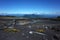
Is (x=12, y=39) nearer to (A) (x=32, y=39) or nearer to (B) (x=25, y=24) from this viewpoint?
(A) (x=32, y=39)

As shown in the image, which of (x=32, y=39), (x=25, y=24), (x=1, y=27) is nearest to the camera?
(x=32, y=39)

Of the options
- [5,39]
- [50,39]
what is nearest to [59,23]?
[50,39]

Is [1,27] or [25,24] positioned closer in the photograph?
[1,27]

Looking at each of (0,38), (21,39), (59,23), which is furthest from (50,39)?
(59,23)

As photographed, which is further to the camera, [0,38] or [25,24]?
[25,24]

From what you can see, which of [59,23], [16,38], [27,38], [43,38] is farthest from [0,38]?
[59,23]

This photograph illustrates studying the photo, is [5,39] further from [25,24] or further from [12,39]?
[25,24]

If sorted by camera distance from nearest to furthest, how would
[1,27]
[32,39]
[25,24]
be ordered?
[32,39] < [1,27] < [25,24]

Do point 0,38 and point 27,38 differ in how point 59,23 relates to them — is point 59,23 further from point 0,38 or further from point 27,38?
point 0,38
